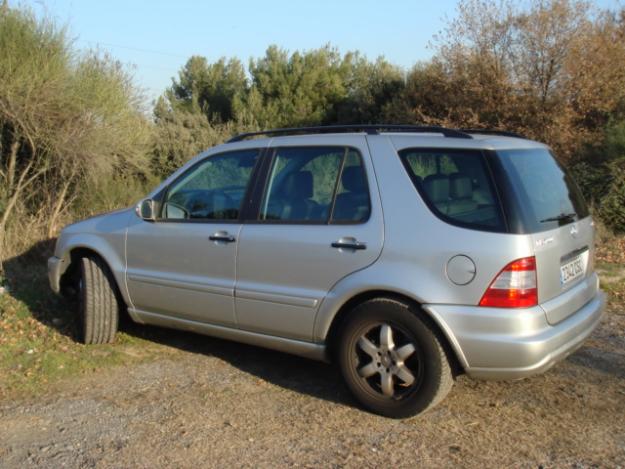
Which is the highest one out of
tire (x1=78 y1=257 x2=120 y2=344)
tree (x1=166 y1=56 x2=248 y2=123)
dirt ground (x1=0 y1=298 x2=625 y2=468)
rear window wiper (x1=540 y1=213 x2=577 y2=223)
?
tree (x1=166 y1=56 x2=248 y2=123)

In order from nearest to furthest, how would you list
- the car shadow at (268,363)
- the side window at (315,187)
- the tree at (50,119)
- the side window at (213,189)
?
the side window at (315,187) → the car shadow at (268,363) → the side window at (213,189) → the tree at (50,119)

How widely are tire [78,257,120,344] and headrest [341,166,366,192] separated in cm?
238

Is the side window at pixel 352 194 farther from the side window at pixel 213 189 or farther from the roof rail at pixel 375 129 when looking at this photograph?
the side window at pixel 213 189

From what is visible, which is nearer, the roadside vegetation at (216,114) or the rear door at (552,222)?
the rear door at (552,222)

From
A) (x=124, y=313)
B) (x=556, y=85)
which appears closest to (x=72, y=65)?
(x=124, y=313)

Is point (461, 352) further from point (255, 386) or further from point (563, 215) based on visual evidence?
point (255, 386)

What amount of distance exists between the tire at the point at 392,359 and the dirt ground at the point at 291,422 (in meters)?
0.15

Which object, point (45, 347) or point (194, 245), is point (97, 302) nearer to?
point (45, 347)

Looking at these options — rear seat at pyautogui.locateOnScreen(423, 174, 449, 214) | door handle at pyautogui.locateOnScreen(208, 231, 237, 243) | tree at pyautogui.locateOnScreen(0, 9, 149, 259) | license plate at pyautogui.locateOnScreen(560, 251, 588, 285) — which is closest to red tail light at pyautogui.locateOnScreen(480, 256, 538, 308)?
license plate at pyautogui.locateOnScreen(560, 251, 588, 285)

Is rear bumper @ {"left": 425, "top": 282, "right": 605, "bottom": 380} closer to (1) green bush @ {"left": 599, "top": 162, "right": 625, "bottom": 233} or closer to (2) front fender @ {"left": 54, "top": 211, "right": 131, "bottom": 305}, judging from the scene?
(2) front fender @ {"left": 54, "top": 211, "right": 131, "bottom": 305}

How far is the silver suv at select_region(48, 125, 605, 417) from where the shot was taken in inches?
148

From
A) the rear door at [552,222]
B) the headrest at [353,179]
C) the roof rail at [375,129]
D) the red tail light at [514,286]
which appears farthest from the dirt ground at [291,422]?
the roof rail at [375,129]

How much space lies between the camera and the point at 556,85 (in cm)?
1502

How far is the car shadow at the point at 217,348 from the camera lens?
4.81 meters
